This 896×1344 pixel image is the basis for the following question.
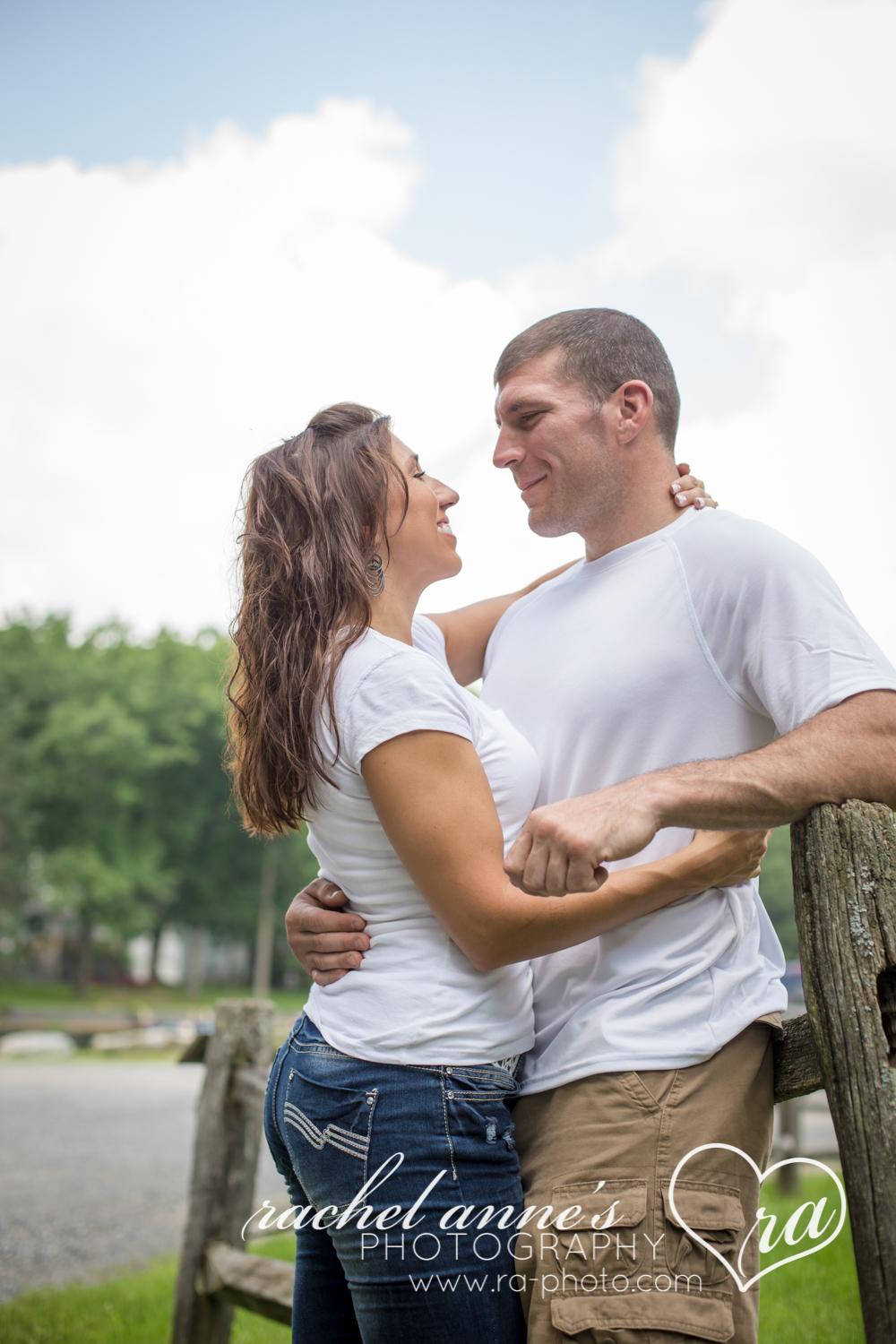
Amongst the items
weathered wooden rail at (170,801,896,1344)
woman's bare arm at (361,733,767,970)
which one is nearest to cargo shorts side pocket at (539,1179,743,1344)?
weathered wooden rail at (170,801,896,1344)

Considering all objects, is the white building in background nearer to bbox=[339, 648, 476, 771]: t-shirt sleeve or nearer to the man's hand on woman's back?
the man's hand on woman's back

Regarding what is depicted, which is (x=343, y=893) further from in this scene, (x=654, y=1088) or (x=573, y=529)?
(x=573, y=529)

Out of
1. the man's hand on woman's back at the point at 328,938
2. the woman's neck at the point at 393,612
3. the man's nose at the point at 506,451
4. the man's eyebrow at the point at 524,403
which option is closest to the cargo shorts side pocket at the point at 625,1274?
the man's hand on woman's back at the point at 328,938

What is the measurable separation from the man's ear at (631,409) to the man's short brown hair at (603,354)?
0.10 ft

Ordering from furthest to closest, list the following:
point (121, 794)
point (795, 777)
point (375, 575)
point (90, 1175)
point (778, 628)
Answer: point (121, 794) → point (90, 1175) → point (375, 575) → point (778, 628) → point (795, 777)

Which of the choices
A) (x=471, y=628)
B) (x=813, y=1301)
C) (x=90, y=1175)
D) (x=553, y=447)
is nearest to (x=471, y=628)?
(x=471, y=628)

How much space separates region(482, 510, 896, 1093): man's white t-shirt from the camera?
2021mm

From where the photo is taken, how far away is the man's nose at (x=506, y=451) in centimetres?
279

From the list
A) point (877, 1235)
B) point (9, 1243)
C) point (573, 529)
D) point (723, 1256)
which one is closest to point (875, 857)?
point (877, 1235)

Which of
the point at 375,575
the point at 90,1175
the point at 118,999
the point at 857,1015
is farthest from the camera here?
the point at 118,999

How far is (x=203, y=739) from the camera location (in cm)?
3659

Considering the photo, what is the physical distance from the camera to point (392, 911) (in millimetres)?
2104

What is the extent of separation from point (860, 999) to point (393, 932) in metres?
0.89

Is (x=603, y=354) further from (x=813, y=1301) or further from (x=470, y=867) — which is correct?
(x=813, y=1301)
